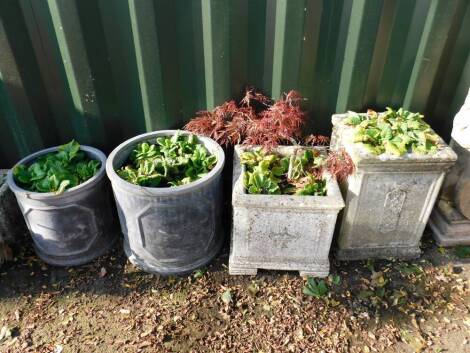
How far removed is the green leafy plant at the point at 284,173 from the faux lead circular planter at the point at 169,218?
26 cm

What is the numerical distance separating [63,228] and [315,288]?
206 cm

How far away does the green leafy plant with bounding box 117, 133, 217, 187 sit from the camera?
305 centimetres

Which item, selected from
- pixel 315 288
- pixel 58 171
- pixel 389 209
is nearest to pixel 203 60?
pixel 58 171

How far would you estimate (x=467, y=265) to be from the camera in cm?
346

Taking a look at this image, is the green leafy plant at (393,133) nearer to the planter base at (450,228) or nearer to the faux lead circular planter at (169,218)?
the planter base at (450,228)

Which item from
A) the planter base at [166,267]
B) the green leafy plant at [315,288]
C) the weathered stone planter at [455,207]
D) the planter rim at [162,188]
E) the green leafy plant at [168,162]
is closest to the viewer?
the planter rim at [162,188]

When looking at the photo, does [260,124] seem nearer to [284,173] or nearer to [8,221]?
[284,173]

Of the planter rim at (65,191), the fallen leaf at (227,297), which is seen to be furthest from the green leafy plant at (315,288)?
the planter rim at (65,191)

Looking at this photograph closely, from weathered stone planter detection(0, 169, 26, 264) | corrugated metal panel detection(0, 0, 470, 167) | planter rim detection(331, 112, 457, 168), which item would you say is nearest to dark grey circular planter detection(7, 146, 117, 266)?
weathered stone planter detection(0, 169, 26, 264)

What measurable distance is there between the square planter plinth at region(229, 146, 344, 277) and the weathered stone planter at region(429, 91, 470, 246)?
3.91 ft

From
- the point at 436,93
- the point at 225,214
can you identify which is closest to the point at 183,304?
the point at 225,214

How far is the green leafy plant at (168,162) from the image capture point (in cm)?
305

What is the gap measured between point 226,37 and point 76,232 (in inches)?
77.1

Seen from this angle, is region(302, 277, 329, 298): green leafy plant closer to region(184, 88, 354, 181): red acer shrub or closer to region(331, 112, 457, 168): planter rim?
region(184, 88, 354, 181): red acer shrub
